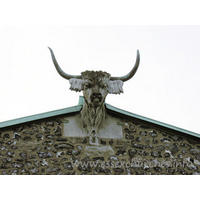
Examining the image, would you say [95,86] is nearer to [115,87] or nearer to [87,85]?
[87,85]

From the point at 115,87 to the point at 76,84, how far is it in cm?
79

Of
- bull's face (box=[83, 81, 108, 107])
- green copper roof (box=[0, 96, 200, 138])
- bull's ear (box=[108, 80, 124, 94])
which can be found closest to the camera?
bull's face (box=[83, 81, 108, 107])

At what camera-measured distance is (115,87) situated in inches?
320

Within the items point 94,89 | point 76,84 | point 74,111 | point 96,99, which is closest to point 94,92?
point 94,89

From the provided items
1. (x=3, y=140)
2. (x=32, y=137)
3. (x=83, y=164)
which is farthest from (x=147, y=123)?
(x=3, y=140)

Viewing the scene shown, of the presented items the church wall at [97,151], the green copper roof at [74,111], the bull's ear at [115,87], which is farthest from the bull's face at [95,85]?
the church wall at [97,151]

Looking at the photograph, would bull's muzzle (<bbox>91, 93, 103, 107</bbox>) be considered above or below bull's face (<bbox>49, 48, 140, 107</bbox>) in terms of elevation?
below

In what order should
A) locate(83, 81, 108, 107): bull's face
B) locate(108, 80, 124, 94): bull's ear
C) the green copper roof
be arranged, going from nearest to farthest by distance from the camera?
locate(83, 81, 108, 107): bull's face, locate(108, 80, 124, 94): bull's ear, the green copper roof

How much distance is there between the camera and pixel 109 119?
8703 mm

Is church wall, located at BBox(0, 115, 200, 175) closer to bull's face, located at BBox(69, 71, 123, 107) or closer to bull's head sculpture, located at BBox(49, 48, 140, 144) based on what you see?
bull's head sculpture, located at BBox(49, 48, 140, 144)

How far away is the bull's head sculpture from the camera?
26.3ft

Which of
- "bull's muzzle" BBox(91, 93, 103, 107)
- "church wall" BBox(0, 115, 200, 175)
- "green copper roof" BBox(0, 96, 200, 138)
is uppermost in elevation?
"bull's muzzle" BBox(91, 93, 103, 107)

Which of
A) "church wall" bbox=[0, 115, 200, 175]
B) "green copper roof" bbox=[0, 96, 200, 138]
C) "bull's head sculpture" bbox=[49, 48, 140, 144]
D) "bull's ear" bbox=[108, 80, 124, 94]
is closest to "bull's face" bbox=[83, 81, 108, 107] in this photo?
"bull's head sculpture" bbox=[49, 48, 140, 144]

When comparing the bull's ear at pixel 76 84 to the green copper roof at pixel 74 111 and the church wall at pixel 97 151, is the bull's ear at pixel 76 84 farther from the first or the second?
the church wall at pixel 97 151
